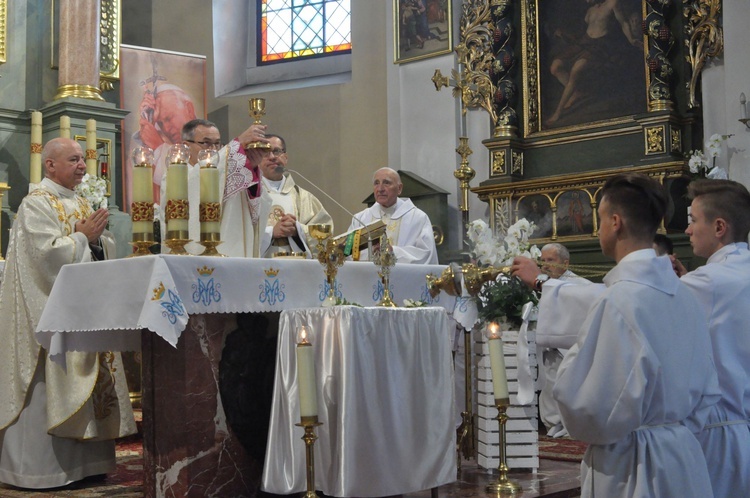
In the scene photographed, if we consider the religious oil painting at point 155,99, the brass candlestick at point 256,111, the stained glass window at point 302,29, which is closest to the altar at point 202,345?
the brass candlestick at point 256,111

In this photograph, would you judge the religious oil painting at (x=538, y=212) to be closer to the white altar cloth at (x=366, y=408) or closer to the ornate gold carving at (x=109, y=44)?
the ornate gold carving at (x=109, y=44)

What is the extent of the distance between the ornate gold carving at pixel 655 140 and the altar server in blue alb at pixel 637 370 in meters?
6.35

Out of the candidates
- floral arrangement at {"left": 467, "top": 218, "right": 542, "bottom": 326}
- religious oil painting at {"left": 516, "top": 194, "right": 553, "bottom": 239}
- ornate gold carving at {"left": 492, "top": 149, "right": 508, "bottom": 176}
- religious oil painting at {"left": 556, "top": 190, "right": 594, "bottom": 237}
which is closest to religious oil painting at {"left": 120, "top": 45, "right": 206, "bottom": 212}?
ornate gold carving at {"left": 492, "top": 149, "right": 508, "bottom": 176}

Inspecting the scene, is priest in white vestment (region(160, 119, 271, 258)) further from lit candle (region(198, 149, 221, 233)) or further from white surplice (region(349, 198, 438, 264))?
white surplice (region(349, 198, 438, 264))

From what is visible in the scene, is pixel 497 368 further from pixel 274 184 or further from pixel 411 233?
pixel 274 184

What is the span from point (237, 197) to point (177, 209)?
2.71 ft

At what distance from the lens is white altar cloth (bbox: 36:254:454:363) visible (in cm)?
403

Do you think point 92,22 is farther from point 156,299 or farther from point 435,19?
point 156,299

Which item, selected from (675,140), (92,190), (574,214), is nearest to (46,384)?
(92,190)

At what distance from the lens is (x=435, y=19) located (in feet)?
35.4

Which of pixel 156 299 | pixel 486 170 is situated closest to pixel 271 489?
pixel 156 299

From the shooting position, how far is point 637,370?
8.43ft

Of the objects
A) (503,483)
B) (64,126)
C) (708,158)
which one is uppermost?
(64,126)

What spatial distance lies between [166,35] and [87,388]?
8990mm
